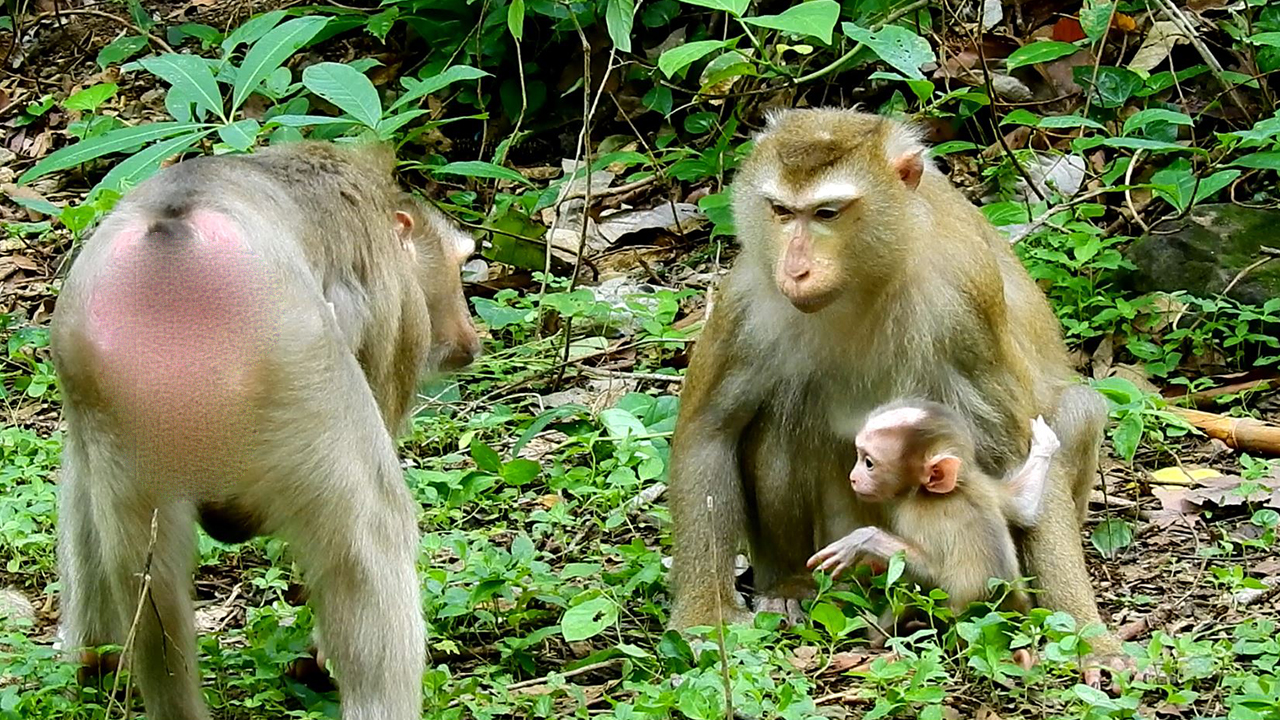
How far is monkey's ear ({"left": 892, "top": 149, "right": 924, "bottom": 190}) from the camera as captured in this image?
542cm

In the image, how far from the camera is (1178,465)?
6797 mm

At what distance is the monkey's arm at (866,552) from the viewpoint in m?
5.40

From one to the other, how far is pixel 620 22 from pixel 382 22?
3.27 meters

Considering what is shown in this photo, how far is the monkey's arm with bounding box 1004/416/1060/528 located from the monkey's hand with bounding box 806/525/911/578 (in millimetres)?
393

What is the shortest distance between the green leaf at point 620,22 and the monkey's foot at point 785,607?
8.50ft

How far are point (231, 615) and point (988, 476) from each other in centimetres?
262

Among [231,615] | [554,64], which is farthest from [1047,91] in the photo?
[231,615]

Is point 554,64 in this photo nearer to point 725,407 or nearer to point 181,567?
point 725,407

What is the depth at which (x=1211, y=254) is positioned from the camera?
7.94 m

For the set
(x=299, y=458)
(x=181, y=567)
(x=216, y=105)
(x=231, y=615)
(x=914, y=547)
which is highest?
(x=216, y=105)

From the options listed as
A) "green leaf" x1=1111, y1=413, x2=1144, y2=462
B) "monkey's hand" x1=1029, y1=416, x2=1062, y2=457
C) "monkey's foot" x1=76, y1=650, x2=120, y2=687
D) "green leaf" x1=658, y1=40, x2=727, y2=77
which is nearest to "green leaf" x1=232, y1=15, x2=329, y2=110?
"green leaf" x1=658, y1=40, x2=727, y2=77

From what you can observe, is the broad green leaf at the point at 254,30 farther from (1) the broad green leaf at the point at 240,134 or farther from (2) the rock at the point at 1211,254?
(2) the rock at the point at 1211,254

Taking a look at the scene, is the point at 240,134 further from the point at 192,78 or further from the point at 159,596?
the point at 159,596

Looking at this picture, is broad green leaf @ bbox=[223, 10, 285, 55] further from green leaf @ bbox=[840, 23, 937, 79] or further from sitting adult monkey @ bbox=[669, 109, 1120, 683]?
green leaf @ bbox=[840, 23, 937, 79]
